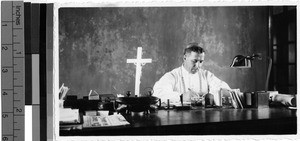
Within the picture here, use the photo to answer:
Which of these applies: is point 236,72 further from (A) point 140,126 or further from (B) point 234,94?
(A) point 140,126

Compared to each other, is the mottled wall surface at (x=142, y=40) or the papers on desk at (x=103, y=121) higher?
the mottled wall surface at (x=142, y=40)

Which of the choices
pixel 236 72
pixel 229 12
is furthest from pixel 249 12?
pixel 236 72

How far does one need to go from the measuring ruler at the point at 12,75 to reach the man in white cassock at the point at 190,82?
0.78 metres

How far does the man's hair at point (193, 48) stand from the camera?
213 cm

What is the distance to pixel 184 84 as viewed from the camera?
2.18 meters

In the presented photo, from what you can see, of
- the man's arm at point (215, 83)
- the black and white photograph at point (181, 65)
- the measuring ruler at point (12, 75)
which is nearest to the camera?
the measuring ruler at point (12, 75)

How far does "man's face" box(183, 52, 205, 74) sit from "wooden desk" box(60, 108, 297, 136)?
270mm

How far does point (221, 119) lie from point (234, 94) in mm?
287

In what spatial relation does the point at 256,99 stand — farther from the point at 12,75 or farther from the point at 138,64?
the point at 12,75

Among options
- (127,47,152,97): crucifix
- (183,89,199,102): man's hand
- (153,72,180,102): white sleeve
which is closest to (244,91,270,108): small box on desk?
(183,89,199,102): man's hand

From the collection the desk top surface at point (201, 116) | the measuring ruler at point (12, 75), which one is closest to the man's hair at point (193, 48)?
the desk top surface at point (201, 116)

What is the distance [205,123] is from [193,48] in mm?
491

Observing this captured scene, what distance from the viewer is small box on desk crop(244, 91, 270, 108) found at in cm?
221

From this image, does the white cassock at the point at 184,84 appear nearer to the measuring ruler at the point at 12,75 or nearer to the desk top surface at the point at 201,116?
the desk top surface at the point at 201,116
